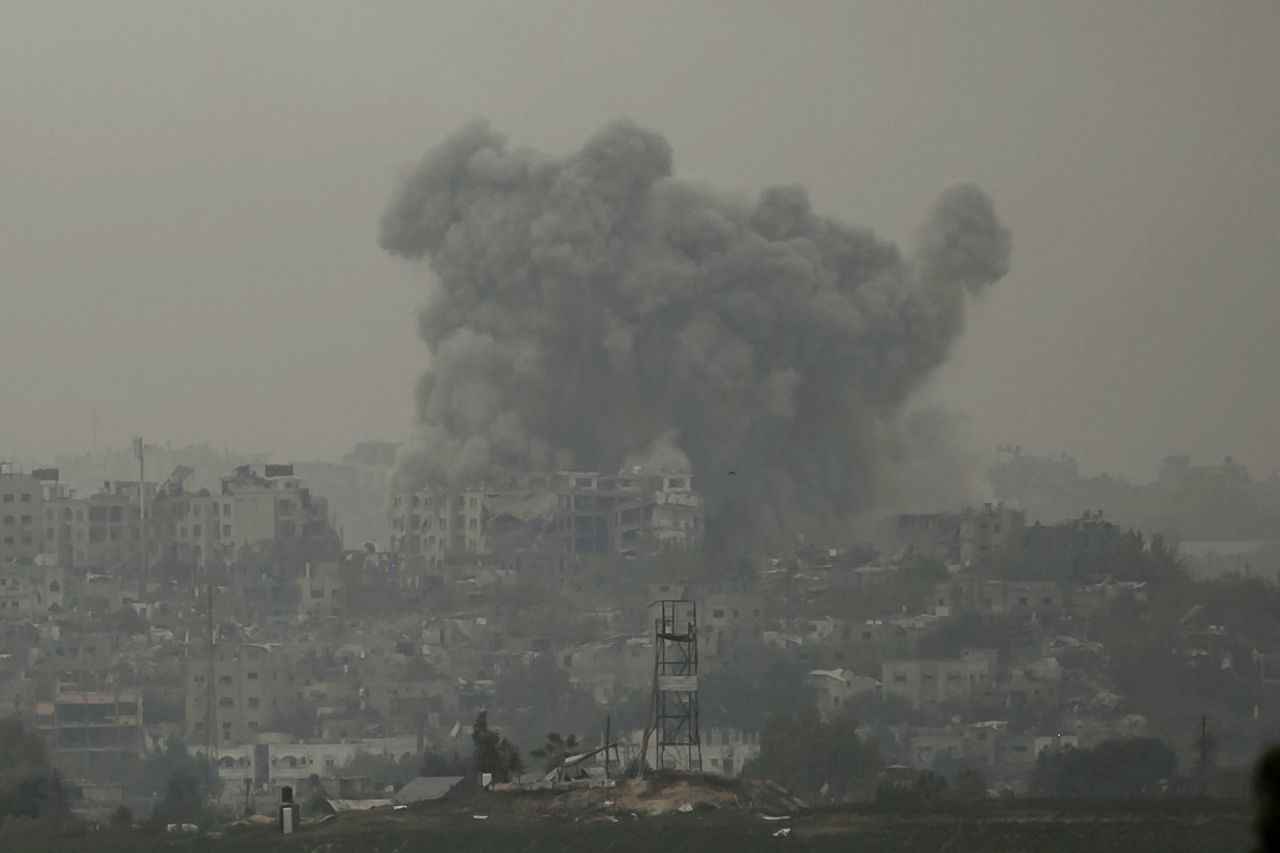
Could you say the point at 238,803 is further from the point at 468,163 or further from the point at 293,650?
the point at 468,163

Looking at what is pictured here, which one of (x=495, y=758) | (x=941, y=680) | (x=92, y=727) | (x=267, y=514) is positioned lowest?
(x=92, y=727)

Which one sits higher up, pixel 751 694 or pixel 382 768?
pixel 751 694

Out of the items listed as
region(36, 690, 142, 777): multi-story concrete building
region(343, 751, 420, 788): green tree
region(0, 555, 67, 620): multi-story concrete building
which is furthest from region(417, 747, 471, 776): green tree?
region(0, 555, 67, 620): multi-story concrete building

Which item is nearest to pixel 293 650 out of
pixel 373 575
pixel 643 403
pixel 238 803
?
pixel 373 575

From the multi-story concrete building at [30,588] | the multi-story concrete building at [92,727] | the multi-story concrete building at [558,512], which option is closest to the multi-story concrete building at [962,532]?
the multi-story concrete building at [558,512]

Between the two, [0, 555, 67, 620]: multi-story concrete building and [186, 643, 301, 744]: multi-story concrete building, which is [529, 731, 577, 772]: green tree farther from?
[0, 555, 67, 620]: multi-story concrete building

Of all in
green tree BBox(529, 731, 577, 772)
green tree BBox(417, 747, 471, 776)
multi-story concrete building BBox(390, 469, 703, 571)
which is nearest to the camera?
green tree BBox(529, 731, 577, 772)

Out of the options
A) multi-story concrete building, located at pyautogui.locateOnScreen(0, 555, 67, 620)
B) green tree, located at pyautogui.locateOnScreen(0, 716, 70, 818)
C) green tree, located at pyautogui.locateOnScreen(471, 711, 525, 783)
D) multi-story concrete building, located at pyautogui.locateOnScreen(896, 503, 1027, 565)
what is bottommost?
green tree, located at pyautogui.locateOnScreen(0, 716, 70, 818)

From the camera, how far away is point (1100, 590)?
10731 centimetres

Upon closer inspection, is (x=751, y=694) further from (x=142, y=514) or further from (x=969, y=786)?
(x=142, y=514)

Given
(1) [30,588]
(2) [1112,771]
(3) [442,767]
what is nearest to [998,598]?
(1) [30,588]

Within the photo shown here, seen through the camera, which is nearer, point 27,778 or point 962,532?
point 27,778

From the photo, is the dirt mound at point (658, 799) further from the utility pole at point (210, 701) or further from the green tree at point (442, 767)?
the utility pole at point (210, 701)

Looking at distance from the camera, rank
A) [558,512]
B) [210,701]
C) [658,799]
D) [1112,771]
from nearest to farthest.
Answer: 1. [658,799]
2. [1112,771]
3. [210,701]
4. [558,512]
